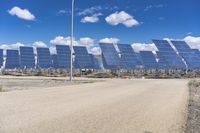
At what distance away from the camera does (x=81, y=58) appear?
83.1 m

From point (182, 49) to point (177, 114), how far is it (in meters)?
65.7

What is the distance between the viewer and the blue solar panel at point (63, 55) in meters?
80.4

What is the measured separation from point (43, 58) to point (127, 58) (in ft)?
62.2

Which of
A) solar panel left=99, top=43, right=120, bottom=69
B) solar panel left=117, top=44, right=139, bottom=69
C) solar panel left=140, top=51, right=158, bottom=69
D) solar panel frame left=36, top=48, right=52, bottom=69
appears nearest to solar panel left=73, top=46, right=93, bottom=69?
solar panel left=99, top=43, right=120, bottom=69

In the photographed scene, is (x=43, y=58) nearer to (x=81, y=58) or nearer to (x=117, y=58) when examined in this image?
(x=81, y=58)

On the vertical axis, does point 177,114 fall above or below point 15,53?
below

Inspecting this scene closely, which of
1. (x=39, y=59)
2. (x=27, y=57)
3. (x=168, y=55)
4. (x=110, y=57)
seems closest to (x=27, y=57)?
(x=27, y=57)

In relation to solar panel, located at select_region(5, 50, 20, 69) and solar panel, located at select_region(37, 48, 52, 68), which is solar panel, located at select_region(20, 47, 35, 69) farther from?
solar panel, located at select_region(37, 48, 52, 68)

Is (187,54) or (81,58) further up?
(187,54)

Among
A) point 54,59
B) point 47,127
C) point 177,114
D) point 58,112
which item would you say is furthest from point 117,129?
point 54,59

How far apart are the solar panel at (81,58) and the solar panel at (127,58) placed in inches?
318

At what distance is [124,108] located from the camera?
47.7 ft

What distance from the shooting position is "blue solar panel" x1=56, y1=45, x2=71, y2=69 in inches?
3164

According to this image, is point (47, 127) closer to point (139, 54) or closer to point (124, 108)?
point (124, 108)
